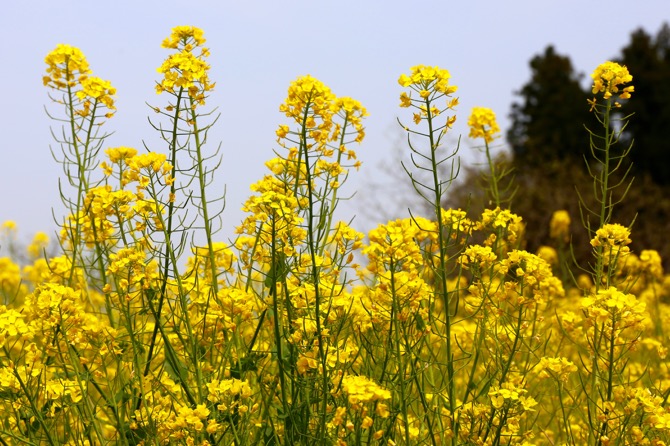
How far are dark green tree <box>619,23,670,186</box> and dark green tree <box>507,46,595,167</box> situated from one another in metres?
1.29

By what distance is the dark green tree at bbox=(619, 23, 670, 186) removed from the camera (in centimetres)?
2345

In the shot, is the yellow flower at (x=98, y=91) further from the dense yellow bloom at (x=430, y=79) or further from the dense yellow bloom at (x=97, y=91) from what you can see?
the dense yellow bloom at (x=430, y=79)

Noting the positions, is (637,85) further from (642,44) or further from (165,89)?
(165,89)

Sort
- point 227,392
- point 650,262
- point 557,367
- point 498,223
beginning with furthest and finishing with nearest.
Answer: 1. point 650,262
2. point 498,223
3. point 557,367
4. point 227,392

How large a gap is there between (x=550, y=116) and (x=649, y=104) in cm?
261

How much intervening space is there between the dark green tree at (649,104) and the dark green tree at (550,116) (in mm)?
1287

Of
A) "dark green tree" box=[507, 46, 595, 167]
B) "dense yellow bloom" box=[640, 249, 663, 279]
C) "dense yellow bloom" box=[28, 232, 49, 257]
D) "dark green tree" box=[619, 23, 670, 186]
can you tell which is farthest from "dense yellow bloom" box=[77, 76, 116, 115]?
"dark green tree" box=[619, 23, 670, 186]

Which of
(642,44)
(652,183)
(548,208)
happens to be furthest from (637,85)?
(548,208)

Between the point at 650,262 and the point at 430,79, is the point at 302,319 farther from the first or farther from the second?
the point at 650,262

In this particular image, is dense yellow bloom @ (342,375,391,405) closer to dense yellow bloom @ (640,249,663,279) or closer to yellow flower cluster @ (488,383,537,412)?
yellow flower cluster @ (488,383,537,412)

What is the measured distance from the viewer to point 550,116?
82.7 ft


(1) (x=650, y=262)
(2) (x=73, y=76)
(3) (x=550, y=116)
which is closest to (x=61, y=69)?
(2) (x=73, y=76)

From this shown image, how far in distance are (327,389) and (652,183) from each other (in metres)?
20.8

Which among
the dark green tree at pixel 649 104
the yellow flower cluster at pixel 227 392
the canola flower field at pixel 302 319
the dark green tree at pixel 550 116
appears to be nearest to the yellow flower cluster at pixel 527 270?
the canola flower field at pixel 302 319
